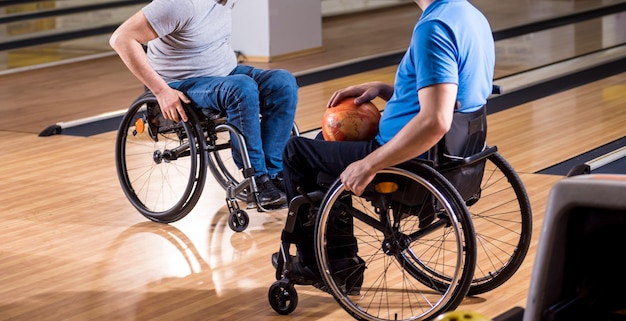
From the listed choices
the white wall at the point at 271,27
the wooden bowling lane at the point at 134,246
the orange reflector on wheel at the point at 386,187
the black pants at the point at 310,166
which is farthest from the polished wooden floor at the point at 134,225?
the white wall at the point at 271,27

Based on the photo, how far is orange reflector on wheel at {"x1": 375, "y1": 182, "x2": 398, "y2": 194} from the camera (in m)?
2.59

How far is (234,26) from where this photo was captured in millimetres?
8289

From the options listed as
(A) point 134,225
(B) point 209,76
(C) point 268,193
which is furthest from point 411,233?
(A) point 134,225

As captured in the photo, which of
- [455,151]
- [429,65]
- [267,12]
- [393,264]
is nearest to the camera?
[429,65]

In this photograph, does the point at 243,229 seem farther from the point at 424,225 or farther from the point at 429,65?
the point at 429,65

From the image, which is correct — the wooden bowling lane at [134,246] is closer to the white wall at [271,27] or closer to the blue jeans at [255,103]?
the blue jeans at [255,103]

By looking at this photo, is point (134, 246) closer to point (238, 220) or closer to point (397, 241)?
point (238, 220)

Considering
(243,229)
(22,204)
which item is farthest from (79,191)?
(243,229)

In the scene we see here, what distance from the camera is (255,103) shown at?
3.50m

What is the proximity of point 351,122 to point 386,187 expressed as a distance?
0.26 metres

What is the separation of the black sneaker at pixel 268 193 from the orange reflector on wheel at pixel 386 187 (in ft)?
3.19

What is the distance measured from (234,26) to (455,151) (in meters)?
5.86

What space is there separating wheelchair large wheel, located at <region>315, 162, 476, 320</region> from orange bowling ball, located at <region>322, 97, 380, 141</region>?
0.18 meters

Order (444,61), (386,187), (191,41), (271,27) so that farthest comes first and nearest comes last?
(271,27)
(191,41)
(386,187)
(444,61)
